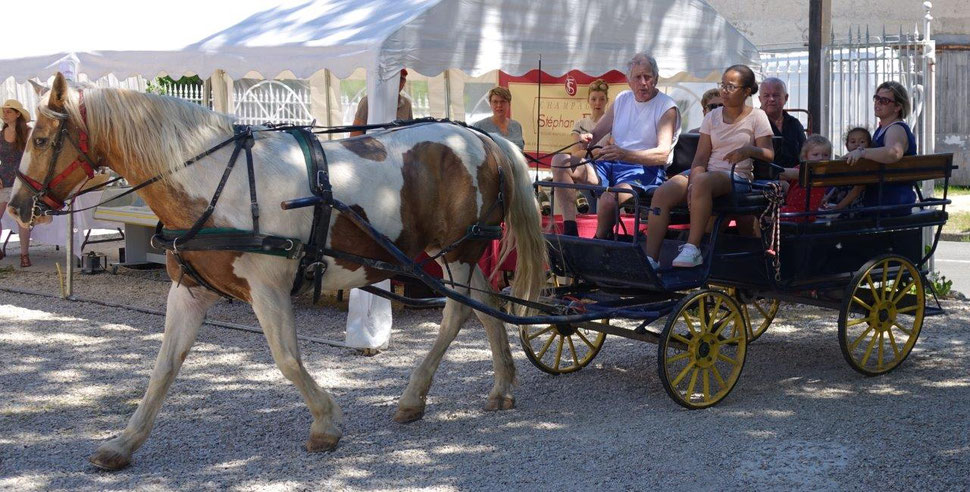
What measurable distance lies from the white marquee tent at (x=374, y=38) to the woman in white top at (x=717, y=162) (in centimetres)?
213

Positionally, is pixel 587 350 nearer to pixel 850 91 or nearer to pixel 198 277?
pixel 198 277

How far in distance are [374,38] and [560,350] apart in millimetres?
2444

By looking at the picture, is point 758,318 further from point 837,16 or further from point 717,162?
point 837,16

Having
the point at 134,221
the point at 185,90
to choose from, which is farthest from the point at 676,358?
the point at 185,90

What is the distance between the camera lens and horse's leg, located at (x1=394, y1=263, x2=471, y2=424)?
5.51 metres

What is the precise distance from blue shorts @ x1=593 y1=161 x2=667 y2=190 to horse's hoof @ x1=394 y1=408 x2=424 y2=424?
1.95 m

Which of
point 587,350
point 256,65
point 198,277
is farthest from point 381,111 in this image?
point 198,277

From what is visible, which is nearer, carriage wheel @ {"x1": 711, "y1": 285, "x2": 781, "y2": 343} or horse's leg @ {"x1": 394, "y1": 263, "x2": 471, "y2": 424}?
horse's leg @ {"x1": 394, "y1": 263, "x2": 471, "y2": 424}

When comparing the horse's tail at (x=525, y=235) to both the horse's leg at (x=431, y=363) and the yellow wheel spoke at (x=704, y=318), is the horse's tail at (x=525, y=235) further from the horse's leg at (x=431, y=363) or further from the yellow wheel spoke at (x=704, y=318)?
the yellow wheel spoke at (x=704, y=318)

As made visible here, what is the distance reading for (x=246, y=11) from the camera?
9.90 metres

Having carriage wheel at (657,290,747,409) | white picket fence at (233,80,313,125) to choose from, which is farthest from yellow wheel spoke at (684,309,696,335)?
white picket fence at (233,80,313,125)

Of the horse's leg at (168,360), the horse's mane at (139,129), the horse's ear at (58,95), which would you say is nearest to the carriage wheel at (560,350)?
the horse's leg at (168,360)

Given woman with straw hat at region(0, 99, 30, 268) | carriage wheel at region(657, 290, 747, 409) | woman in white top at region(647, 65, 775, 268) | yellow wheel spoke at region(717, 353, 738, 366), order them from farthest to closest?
woman with straw hat at region(0, 99, 30, 268) → yellow wheel spoke at region(717, 353, 738, 366) → woman in white top at region(647, 65, 775, 268) → carriage wheel at region(657, 290, 747, 409)

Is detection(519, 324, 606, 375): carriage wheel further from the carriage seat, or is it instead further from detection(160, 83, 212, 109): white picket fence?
detection(160, 83, 212, 109): white picket fence
